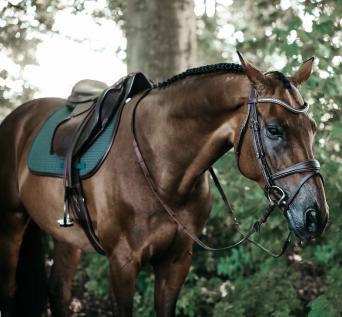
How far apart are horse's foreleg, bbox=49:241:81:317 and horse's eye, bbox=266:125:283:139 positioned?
7.45 feet

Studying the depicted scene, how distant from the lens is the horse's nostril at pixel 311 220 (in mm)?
2455

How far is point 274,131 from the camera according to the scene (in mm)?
2547

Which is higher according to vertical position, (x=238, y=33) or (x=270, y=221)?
(x=238, y=33)

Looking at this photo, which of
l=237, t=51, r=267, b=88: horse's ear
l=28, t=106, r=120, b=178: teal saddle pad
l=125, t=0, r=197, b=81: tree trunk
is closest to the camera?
l=237, t=51, r=267, b=88: horse's ear

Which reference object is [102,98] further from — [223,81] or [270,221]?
[270,221]

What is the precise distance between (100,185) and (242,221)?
92.0 inches

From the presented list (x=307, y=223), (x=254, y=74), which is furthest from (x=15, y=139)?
(x=307, y=223)

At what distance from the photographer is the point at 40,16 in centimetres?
667

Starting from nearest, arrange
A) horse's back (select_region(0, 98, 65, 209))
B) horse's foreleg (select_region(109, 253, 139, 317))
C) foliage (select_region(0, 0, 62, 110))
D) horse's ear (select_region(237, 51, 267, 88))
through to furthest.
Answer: horse's ear (select_region(237, 51, 267, 88)), horse's foreleg (select_region(109, 253, 139, 317)), horse's back (select_region(0, 98, 65, 209)), foliage (select_region(0, 0, 62, 110))

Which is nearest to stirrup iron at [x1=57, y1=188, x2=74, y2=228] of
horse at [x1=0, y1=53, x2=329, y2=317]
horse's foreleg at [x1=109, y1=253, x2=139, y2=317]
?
horse at [x1=0, y1=53, x2=329, y2=317]

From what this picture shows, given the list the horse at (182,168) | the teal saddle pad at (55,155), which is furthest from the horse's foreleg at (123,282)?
the teal saddle pad at (55,155)

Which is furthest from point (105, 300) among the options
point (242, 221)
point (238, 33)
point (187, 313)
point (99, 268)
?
point (238, 33)

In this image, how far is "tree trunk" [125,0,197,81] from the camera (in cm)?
525

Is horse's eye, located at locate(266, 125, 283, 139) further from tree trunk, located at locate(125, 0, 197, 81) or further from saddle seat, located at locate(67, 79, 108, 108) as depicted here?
tree trunk, located at locate(125, 0, 197, 81)
